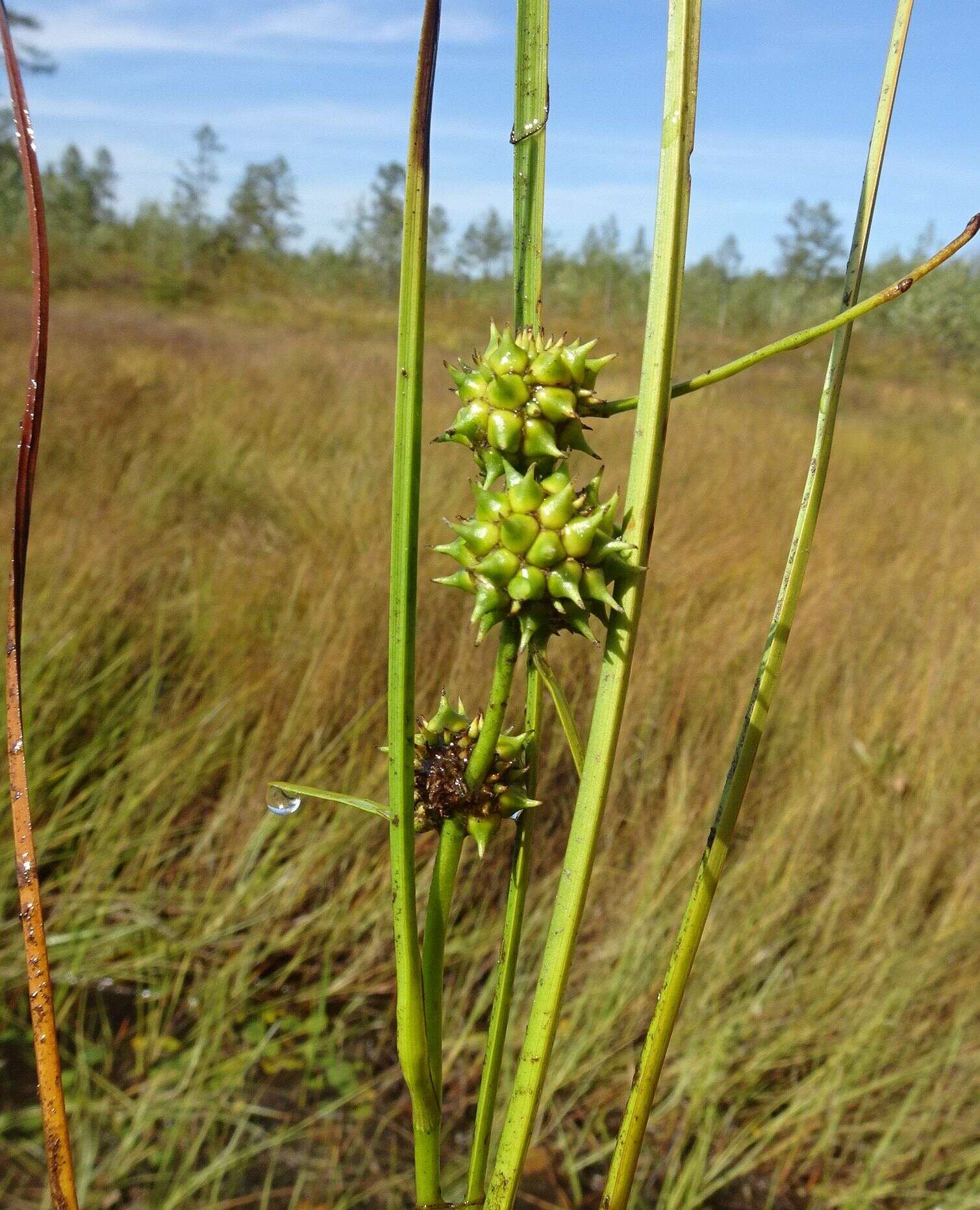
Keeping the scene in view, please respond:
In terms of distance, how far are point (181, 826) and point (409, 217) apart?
179 cm

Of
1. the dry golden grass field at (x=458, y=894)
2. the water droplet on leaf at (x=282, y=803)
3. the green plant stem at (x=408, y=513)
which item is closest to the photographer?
the green plant stem at (x=408, y=513)

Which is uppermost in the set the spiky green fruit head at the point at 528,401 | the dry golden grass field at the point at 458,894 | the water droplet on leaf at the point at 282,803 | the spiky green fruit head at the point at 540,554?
the spiky green fruit head at the point at 528,401

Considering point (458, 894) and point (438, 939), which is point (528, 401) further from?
point (458, 894)

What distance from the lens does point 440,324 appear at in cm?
1342

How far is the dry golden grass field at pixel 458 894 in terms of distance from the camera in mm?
1504

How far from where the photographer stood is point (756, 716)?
22 cm

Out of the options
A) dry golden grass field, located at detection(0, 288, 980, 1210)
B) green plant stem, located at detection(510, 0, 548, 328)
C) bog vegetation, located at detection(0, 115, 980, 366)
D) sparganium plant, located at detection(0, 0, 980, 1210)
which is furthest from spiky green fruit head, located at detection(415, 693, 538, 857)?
bog vegetation, located at detection(0, 115, 980, 366)

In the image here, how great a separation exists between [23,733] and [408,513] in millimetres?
104

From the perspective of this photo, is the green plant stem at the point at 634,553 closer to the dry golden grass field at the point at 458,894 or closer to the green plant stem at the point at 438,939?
the green plant stem at the point at 438,939

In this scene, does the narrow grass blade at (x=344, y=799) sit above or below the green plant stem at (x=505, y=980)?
above

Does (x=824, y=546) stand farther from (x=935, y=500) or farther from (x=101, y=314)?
(x=101, y=314)

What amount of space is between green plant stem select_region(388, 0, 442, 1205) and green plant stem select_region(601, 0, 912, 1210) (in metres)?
0.07

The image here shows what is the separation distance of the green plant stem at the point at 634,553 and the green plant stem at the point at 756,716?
0.10ft

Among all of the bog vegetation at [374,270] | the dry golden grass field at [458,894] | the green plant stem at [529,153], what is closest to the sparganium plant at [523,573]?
the green plant stem at [529,153]
